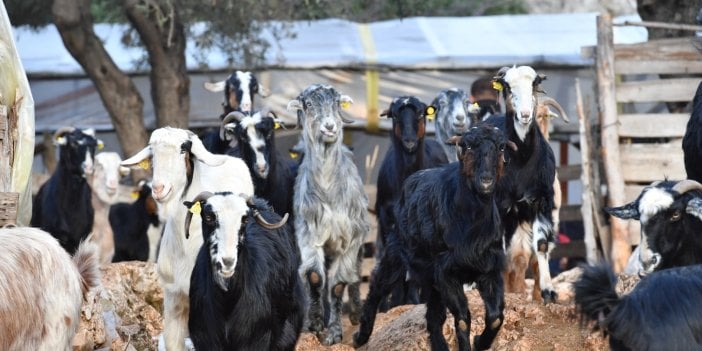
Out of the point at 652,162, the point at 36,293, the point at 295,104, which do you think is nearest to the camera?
the point at 36,293

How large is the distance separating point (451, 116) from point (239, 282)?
5.85 meters

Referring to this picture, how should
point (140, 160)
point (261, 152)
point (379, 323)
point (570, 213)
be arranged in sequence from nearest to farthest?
1. point (140, 160)
2. point (379, 323)
3. point (261, 152)
4. point (570, 213)

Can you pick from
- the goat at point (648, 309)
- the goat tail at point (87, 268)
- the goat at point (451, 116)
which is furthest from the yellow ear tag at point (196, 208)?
the goat at point (451, 116)

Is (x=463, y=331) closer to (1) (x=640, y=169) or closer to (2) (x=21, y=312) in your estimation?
(2) (x=21, y=312)

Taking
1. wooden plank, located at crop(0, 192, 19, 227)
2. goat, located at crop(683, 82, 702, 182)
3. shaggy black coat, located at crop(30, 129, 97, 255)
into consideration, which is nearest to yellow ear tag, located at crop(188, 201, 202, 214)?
wooden plank, located at crop(0, 192, 19, 227)

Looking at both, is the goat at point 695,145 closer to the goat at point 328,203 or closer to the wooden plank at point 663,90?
the goat at point 328,203

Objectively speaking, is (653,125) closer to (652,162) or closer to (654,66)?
(652,162)

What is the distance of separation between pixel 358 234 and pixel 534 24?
29.1ft

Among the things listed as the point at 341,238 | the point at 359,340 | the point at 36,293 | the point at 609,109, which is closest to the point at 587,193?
the point at 609,109

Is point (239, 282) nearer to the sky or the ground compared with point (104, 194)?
nearer to the ground

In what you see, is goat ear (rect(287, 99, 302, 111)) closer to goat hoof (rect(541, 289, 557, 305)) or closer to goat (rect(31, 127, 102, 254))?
goat hoof (rect(541, 289, 557, 305))

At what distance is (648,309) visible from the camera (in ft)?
23.0

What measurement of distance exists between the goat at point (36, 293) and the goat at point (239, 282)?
0.82 m

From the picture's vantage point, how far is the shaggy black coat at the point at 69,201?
594 inches
